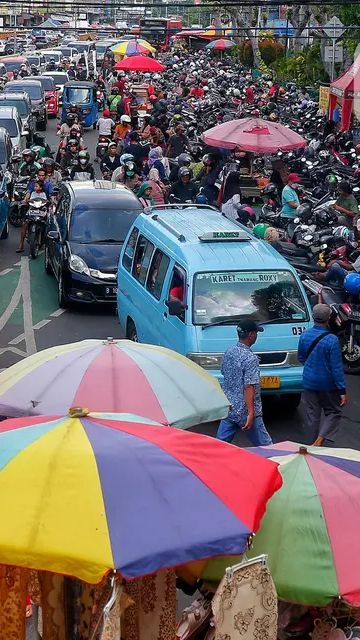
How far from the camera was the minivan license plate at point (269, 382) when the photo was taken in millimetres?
10133

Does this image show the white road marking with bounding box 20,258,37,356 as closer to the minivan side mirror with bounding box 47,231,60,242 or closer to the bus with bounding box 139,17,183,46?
the minivan side mirror with bounding box 47,231,60,242

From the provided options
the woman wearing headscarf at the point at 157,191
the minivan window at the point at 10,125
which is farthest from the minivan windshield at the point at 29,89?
the woman wearing headscarf at the point at 157,191

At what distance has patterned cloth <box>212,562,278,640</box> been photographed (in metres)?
4.36

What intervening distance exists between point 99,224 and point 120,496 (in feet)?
37.3

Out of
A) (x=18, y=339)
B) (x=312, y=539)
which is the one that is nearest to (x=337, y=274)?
(x=18, y=339)

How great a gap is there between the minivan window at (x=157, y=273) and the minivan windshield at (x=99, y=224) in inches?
148

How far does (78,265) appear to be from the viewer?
48.3 ft

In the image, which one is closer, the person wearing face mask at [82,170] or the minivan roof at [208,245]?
the minivan roof at [208,245]

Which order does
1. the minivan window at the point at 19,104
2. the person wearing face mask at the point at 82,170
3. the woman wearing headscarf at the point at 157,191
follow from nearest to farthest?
the woman wearing headscarf at the point at 157,191
the person wearing face mask at the point at 82,170
the minivan window at the point at 19,104

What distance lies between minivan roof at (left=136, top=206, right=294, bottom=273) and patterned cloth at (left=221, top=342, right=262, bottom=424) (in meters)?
2.26

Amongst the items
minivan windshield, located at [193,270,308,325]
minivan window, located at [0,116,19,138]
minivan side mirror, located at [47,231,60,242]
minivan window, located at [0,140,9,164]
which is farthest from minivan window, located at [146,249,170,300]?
minivan window, located at [0,116,19,138]

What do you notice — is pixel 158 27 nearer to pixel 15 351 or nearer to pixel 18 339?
pixel 18 339

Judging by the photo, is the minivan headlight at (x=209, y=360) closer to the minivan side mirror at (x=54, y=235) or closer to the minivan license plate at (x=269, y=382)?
the minivan license plate at (x=269, y=382)

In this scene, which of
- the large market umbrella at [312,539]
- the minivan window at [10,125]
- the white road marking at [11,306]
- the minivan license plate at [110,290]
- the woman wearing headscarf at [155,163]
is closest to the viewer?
the large market umbrella at [312,539]
